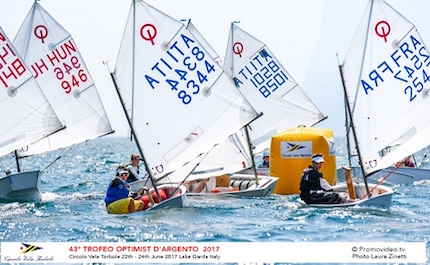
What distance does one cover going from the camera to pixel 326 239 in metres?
12.3

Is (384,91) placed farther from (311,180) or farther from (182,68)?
(182,68)

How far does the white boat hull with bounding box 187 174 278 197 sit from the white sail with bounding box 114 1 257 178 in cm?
228

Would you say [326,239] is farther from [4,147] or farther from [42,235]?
[4,147]

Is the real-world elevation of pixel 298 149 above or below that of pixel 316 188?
above

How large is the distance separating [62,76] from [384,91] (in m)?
11.8

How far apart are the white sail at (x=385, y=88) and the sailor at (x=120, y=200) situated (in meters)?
4.48

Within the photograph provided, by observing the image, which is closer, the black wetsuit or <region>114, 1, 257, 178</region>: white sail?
the black wetsuit

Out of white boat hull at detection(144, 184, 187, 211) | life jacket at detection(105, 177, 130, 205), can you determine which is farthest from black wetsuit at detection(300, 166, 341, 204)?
life jacket at detection(105, 177, 130, 205)

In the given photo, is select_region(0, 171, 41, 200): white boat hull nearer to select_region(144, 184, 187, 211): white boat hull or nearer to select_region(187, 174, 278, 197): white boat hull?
select_region(187, 174, 278, 197): white boat hull

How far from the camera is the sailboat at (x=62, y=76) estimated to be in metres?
23.8

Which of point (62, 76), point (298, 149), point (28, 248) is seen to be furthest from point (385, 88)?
point (62, 76)

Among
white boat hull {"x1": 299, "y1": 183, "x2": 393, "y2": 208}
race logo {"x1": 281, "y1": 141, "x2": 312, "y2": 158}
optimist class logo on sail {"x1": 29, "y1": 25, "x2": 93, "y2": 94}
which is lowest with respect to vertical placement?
white boat hull {"x1": 299, "y1": 183, "x2": 393, "y2": 208}

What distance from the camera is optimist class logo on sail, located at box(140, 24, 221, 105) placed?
16.0 meters

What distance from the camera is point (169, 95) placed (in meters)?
16.1
